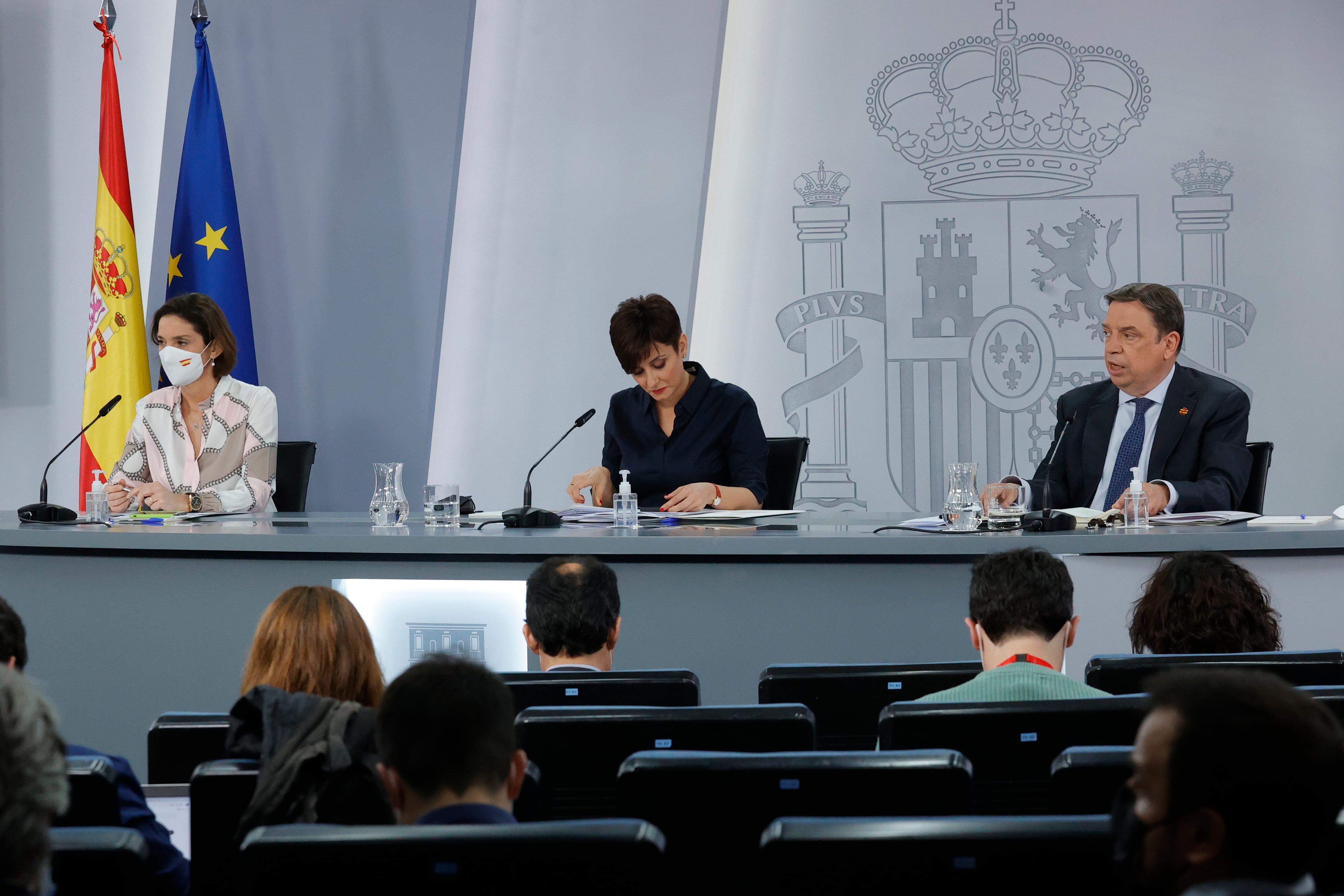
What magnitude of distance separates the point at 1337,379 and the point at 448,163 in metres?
3.92

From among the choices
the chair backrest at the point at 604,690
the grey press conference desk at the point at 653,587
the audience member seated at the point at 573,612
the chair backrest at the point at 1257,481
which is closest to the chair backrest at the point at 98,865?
the chair backrest at the point at 604,690

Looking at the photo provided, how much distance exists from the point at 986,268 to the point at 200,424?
3.22 m

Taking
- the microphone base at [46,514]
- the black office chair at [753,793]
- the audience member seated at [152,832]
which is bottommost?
the audience member seated at [152,832]

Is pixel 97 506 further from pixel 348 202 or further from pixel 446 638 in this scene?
pixel 348 202

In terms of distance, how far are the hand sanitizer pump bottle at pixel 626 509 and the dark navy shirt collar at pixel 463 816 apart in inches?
75.7

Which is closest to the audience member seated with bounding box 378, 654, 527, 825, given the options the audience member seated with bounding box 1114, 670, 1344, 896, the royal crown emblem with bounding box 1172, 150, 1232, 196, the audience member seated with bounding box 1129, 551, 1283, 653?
the audience member seated with bounding box 1114, 670, 1344, 896

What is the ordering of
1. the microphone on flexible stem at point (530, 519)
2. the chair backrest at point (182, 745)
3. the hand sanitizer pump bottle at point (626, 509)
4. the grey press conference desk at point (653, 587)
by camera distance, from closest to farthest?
the chair backrest at point (182, 745)
the grey press conference desk at point (653, 587)
the hand sanitizer pump bottle at point (626, 509)
the microphone on flexible stem at point (530, 519)

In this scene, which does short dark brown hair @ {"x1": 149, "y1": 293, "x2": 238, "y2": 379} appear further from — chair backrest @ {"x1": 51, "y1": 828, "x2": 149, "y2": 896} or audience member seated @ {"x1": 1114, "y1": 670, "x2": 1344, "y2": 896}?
audience member seated @ {"x1": 1114, "y1": 670, "x2": 1344, "y2": 896}

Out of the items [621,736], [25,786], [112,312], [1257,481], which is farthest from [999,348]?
[25,786]

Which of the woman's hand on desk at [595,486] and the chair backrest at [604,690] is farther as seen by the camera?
the woman's hand on desk at [595,486]

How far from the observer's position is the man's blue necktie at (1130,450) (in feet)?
11.1

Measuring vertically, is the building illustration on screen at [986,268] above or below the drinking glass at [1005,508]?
above

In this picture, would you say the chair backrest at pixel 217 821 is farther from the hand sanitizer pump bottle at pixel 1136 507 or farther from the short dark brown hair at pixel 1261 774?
the hand sanitizer pump bottle at pixel 1136 507

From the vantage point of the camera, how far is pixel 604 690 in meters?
1.95
